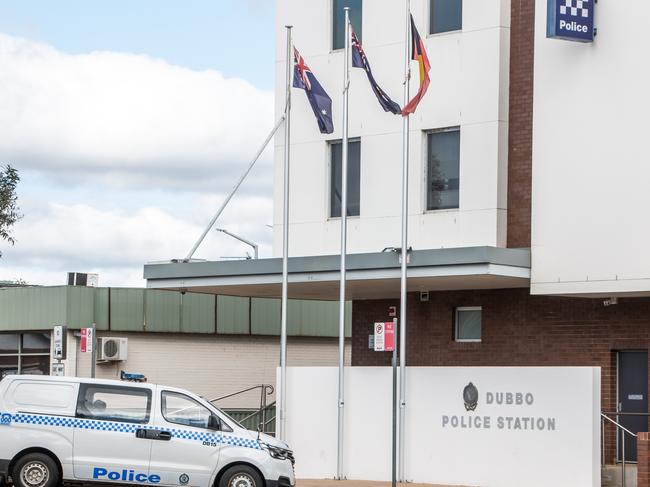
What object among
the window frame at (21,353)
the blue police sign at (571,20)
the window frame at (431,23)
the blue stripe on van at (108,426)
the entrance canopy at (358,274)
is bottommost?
the blue stripe on van at (108,426)

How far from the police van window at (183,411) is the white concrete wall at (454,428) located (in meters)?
5.18

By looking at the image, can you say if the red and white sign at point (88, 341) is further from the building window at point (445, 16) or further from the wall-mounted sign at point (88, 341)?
the building window at point (445, 16)

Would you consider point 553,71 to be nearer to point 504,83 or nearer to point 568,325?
point 504,83

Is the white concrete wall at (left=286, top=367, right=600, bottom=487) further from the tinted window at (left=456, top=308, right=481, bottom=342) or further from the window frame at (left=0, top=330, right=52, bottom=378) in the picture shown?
the window frame at (left=0, top=330, right=52, bottom=378)

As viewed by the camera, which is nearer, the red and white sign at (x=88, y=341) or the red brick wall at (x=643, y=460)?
the red brick wall at (x=643, y=460)

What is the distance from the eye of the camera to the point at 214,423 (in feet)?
70.8

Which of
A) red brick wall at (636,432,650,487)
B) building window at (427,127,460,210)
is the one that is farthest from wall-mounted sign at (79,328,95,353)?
red brick wall at (636,432,650,487)

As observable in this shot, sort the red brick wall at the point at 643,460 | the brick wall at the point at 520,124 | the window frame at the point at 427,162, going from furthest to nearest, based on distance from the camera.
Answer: the window frame at the point at 427,162
the brick wall at the point at 520,124
the red brick wall at the point at 643,460

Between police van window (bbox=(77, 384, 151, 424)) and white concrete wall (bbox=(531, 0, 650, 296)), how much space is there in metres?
7.70

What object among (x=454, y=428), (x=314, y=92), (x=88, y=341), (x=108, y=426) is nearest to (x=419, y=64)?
(x=314, y=92)

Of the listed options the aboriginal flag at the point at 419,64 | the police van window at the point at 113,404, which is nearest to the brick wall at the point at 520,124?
the aboriginal flag at the point at 419,64

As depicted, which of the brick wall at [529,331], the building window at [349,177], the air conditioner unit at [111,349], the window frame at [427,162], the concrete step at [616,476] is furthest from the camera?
the air conditioner unit at [111,349]

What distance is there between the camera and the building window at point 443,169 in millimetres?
26750

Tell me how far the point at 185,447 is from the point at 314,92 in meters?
8.20
